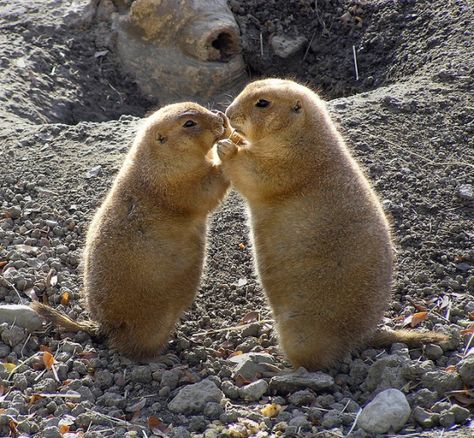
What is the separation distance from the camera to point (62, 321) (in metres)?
6.46

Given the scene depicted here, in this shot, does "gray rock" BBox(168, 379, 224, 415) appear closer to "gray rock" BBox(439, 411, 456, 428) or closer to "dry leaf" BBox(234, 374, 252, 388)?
"dry leaf" BBox(234, 374, 252, 388)

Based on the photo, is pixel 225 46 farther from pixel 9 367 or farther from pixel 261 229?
pixel 9 367

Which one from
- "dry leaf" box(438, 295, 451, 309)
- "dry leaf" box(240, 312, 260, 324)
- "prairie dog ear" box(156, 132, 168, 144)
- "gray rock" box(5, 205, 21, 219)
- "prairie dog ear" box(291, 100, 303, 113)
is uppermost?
Answer: "prairie dog ear" box(291, 100, 303, 113)

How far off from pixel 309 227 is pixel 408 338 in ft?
3.53

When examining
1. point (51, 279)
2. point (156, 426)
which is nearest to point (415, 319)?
point (156, 426)

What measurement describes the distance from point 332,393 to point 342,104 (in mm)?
3847

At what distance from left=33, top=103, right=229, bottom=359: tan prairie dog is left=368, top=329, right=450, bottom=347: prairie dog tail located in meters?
1.42

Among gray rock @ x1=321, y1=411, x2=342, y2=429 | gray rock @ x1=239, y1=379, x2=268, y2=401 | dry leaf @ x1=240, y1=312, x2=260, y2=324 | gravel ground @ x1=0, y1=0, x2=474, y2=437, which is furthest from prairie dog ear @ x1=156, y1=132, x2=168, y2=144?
gray rock @ x1=321, y1=411, x2=342, y2=429

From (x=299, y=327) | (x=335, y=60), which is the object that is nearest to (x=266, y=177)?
(x=299, y=327)

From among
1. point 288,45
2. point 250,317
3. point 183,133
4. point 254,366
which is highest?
point 183,133

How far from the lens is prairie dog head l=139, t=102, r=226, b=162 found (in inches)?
259

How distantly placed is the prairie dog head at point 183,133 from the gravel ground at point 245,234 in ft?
4.52

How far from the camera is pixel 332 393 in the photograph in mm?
5777

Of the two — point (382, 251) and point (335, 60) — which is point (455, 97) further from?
point (382, 251)
